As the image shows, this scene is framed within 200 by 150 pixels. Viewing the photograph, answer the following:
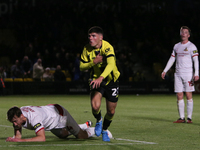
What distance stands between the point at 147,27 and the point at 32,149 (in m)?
23.4

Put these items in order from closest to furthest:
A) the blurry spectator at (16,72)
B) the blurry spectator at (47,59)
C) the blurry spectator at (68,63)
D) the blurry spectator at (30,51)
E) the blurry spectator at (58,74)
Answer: the blurry spectator at (16,72) → the blurry spectator at (58,74) → the blurry spectator at (68,63) → the blurry spectator at (47,59) → the blurry spectator at (30,51)

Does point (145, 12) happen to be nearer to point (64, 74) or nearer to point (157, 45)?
point (157, 45)

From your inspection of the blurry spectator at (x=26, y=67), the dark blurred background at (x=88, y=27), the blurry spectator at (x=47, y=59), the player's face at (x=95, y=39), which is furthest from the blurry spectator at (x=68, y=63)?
the player's face at (x=95, y=39)

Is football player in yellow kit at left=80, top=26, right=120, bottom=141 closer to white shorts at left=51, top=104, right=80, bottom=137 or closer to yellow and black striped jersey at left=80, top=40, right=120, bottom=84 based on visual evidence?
yellow and black striped jersey at left=80, top=40, right=120, bottom=84

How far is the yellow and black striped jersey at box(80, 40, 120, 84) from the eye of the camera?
703 centimetres

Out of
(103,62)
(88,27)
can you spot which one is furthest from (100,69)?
(88,27)

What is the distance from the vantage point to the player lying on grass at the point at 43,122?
5988mm

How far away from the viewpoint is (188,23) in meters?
30.2

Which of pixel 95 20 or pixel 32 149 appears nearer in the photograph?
pixel 32 149

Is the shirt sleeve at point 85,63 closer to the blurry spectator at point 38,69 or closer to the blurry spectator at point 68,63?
the blurry spectator at point 38,69

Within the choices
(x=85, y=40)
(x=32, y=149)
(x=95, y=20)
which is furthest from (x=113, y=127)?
(x=95, y=20)

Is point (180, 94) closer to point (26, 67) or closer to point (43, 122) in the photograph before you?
point (43, 122)

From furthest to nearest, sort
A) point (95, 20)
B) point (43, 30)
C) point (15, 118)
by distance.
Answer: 1. point (95, 20)
2. point (43, 30)
3. point (15, 118)

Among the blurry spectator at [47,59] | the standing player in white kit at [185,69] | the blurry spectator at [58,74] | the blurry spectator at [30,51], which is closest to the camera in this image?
the standing player in white kit at [185,69]
